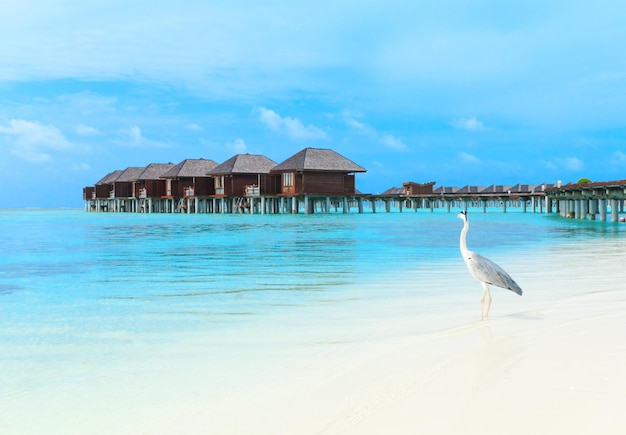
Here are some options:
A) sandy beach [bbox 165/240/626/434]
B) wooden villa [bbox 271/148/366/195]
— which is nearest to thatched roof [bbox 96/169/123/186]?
wooden villa [bbox 271/148/366/195]

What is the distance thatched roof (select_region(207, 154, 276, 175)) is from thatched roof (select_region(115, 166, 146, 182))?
84.1ft

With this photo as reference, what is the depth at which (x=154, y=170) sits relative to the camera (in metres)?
76.4

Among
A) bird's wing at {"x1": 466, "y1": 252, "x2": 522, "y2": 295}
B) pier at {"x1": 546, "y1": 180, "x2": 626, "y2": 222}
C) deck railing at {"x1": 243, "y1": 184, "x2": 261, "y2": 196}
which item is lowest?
bird's wing at {"x1": 466, "y1": 252, "x2": 522, "y2": 295}

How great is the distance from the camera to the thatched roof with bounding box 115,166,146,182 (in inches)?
3236

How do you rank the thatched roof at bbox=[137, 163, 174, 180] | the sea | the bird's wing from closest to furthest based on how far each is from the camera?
1. the sea
2. the bird's wing
3. the thatched roof at bbox=[137, 163, 174, 180]

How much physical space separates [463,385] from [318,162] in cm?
4667

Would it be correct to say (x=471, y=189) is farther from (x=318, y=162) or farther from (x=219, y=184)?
(x=318, y=162)

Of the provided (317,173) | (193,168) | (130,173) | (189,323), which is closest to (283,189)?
(317,173)

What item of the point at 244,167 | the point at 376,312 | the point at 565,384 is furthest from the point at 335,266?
the point at 244,167

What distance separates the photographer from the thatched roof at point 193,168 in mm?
66688

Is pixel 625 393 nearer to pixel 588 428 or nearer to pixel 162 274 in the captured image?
pixel 588 428

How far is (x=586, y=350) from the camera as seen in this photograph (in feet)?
16.5

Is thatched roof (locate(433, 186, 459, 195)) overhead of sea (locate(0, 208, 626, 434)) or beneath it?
overhead

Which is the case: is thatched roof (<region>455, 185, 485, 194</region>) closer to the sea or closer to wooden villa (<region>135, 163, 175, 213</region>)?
wooden villa (<region>135, 163, 175, 213</region>)
